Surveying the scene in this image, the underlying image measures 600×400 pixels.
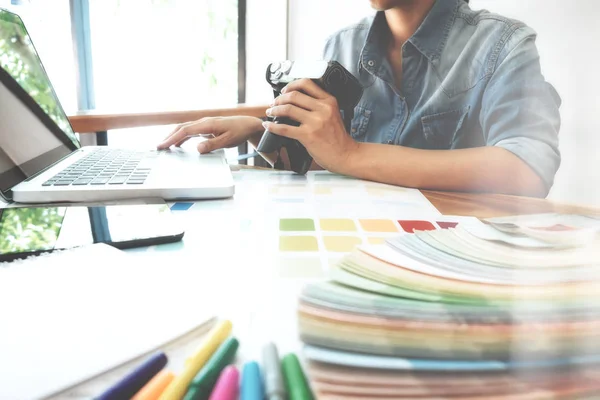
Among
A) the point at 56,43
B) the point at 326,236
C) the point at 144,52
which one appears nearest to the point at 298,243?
the point at 326,236

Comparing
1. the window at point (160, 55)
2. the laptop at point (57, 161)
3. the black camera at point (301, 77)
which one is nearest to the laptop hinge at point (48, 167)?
the laptop at point (57, 161)

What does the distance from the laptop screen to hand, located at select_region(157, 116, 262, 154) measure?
0.42 feet

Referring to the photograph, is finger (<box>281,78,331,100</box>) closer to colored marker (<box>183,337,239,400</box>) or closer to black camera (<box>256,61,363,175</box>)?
black camera (<box>256,61,363,175</box>)

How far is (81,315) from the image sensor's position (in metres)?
0.19

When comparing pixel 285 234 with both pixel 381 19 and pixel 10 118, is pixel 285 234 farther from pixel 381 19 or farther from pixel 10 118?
pixel 381 19

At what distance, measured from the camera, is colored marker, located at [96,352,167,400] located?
14 centimetres

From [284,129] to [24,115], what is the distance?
0.93ft

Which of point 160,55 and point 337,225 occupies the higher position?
point 160,55

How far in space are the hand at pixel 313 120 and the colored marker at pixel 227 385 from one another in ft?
1.18

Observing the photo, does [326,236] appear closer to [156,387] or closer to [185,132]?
[156,387]

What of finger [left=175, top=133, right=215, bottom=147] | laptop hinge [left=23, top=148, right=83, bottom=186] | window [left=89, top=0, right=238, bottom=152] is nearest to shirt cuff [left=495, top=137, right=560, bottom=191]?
finger [left=175, top=133, right=215, bottom=147]

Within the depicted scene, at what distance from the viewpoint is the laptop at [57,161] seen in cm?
38

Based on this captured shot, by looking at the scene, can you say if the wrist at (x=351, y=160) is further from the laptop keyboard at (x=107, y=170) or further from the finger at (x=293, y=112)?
the laptop keyboard at (x=107, y=170)

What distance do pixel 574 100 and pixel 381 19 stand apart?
1.38 feet
